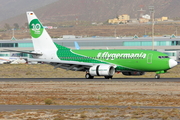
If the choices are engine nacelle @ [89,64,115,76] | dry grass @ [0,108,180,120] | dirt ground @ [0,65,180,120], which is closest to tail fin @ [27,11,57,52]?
engine nacelle @ [89,64,115,76]

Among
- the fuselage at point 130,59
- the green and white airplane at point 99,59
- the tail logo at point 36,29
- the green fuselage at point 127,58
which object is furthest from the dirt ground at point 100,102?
the tail logo at point 36,29

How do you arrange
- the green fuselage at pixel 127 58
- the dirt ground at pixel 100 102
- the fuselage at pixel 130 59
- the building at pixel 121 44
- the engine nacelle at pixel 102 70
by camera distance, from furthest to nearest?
the building at pixel 121 44
the engine nacelle at pixel 102 70
the green fuselage at pixel 127 58
the fuselage at pixel 130 59
the dirt ground at pixel 100 102

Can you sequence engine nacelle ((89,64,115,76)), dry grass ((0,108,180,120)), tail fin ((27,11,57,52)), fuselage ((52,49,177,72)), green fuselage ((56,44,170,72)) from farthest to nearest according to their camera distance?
tail fin ((27,11,57,52))
engine nacelle ((89,64,115,76))
green fuselage ((56,44,170,72))
fuselage ((52,49,177,72))
dry grass ((0,108,180,120))

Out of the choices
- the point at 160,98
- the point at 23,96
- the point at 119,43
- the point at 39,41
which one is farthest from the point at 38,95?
the point at 119,43

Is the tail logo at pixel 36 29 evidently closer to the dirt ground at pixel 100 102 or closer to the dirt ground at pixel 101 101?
the dirt ground at pixel 101 101

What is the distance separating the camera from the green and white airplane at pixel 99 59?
54.5 meters

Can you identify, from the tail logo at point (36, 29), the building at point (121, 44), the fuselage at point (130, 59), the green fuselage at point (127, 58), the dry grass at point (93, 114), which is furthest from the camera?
the building at point (121, 44)

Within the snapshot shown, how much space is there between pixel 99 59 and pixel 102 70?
9.48ft

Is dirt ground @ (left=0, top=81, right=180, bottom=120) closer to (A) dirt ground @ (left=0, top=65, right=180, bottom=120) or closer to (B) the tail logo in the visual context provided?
(A) dirt ground @ (left=0, top=65, right=180, bottom=120)

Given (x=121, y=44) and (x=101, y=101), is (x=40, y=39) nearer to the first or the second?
(x=101, y=101)

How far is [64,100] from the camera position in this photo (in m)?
32.1

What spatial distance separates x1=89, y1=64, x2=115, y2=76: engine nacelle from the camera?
55094 mm

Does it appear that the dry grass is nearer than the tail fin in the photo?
Yes

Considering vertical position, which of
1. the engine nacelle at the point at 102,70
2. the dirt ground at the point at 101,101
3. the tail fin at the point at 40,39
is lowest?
the dirt ground at the point at 101,101
